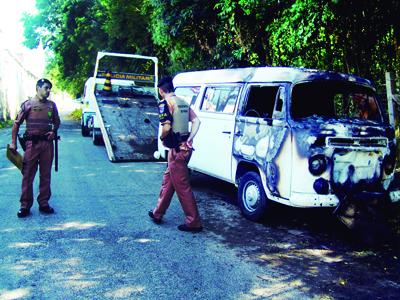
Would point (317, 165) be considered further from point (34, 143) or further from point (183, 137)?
point (34, 143)

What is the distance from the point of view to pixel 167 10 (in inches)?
502

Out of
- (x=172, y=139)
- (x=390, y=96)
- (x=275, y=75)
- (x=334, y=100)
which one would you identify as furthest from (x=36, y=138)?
(x=390, y=96)

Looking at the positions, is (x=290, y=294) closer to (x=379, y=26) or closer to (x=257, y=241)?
(x=257, y=241)

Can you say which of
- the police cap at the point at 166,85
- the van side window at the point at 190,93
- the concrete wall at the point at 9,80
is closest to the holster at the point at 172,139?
the police cap at the point at 166,85

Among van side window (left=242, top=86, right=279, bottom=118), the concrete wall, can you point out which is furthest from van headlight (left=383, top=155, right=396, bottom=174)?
the concrete wall

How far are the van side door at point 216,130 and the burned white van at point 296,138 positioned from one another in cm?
2

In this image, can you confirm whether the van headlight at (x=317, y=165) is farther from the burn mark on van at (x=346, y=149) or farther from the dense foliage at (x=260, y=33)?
the dense foliage at (x=260, y=33)

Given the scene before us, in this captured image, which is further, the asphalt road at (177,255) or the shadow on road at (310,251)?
the shadow on road at (310,251)

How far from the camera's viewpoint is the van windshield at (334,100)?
221 inches

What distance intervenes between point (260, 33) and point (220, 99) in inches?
204

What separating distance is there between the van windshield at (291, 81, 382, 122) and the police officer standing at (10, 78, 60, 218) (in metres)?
3.41

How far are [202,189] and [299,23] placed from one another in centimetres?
358

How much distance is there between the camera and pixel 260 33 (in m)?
11.2

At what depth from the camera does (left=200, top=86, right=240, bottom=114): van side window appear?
6.41m
